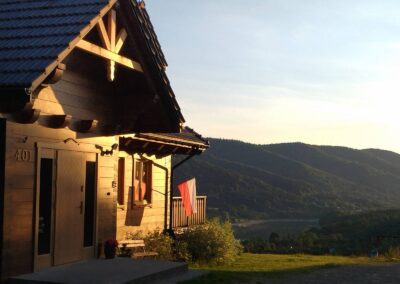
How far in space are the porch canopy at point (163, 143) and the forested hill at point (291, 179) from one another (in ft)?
140

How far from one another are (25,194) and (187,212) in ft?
32.6

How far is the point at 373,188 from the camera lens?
334 ft

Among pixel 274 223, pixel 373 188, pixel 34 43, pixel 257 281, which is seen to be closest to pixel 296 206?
pixel 274 223

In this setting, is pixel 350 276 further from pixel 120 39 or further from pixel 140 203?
pixel 120 39

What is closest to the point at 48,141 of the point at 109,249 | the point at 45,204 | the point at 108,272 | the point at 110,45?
the point at 45,204

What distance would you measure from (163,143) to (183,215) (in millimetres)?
3785

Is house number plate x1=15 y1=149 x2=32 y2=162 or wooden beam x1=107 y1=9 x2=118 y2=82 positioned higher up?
wooden beam x1=107 y1=9 x2=118 y2=82

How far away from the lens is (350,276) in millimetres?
14773

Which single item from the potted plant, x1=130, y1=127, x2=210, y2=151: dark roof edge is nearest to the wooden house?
the potted plant

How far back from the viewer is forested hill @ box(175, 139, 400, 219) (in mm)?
74438

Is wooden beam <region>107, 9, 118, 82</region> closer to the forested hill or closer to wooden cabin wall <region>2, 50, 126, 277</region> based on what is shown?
wooden cabin wall <region>2, 50, 126, 277</region>

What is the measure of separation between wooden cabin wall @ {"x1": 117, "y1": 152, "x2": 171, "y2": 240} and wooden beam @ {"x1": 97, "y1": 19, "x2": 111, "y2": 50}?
5973 mm

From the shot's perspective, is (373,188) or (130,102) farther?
(373,188)

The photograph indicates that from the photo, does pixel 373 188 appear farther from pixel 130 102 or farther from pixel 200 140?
pixel 130 102
